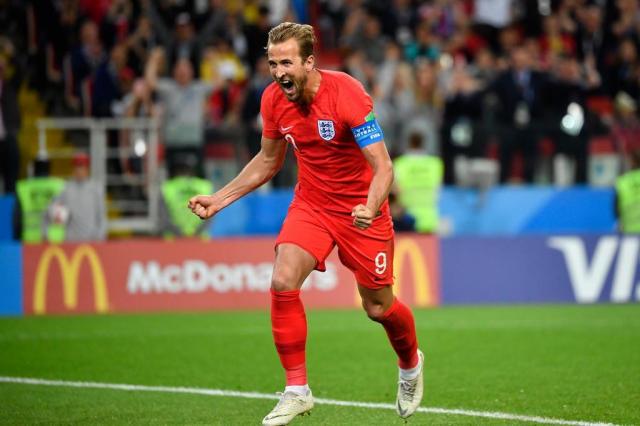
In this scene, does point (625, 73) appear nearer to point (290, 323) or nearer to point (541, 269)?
point (541, 269)

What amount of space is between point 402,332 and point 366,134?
1.29m

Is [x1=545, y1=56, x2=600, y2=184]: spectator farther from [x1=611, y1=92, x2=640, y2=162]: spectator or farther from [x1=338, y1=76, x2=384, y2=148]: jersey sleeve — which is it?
[x1=338, y1=76, x2=384, y2=148]: jersey sleeve

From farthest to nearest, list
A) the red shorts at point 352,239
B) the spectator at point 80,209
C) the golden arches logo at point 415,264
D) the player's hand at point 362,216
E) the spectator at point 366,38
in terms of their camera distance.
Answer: the spectator at point 366,38, the spectator at point 80,209, the golden arches logo at point 415,264, the red shorts at point 352,239, the player's hand at point 362,216

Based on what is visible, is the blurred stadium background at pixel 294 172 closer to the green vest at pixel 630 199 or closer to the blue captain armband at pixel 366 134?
the green vest at pixel 630 199

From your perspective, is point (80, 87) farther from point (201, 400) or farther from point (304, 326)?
point (304, 326)

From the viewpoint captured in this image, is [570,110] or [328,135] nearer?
[328,135]

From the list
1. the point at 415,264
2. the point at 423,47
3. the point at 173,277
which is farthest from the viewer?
the point at 423,47

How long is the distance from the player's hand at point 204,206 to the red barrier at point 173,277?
8.14m

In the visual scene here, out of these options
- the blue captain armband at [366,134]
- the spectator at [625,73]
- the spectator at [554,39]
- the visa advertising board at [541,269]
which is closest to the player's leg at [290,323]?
the blue captain armband at [366,134]

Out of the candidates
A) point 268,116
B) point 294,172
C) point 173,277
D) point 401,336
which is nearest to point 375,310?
point 401,336

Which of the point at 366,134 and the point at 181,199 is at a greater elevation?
the point at 366,134

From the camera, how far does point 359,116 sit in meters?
6.66

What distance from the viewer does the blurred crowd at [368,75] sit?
17.4 meters

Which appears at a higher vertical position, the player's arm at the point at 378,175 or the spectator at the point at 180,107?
the spectator at the point at 180,107
